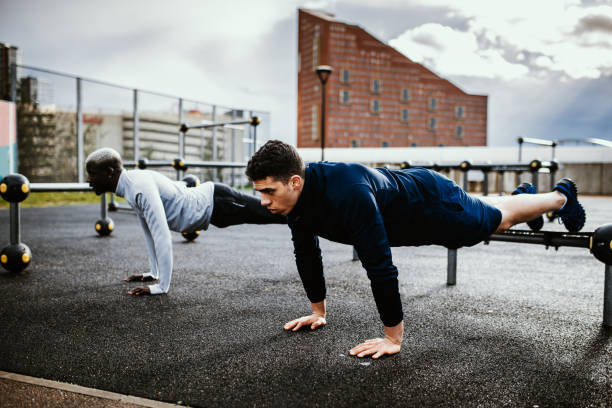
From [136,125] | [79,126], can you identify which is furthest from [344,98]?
[79,126]

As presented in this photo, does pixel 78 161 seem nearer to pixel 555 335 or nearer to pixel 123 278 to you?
pixel 123 278

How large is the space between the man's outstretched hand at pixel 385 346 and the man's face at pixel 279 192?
1.85 ft

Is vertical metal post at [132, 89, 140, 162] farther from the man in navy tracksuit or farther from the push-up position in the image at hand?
the man in navy tracksuit

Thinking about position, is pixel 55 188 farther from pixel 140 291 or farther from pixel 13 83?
pixel 13 83

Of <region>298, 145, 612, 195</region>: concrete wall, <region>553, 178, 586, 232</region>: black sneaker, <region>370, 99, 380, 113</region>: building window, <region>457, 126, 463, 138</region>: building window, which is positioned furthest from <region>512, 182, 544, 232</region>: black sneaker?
<region>457, 126, 463, 138</region>: building window

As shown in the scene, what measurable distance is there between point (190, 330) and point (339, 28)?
163 feet

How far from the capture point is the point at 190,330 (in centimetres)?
193

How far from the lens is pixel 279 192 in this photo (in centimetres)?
151

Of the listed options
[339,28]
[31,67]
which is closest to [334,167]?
[31,67]

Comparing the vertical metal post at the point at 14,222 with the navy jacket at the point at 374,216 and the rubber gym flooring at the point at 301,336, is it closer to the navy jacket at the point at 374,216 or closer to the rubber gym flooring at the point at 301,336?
the rubber gym flooring at the point at 301,336

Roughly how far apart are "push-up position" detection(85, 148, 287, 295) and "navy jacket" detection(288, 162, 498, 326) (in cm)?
91

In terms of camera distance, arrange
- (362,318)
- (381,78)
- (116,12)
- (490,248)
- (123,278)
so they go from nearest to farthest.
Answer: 1. (362,318)
2. (123,278)
3. (490,248)
4. (116,12)
5. (381,78)

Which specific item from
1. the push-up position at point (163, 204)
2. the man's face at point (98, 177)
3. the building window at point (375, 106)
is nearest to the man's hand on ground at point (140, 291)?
the push-up position at point (163, 204)

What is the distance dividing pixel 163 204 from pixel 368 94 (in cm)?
5044
